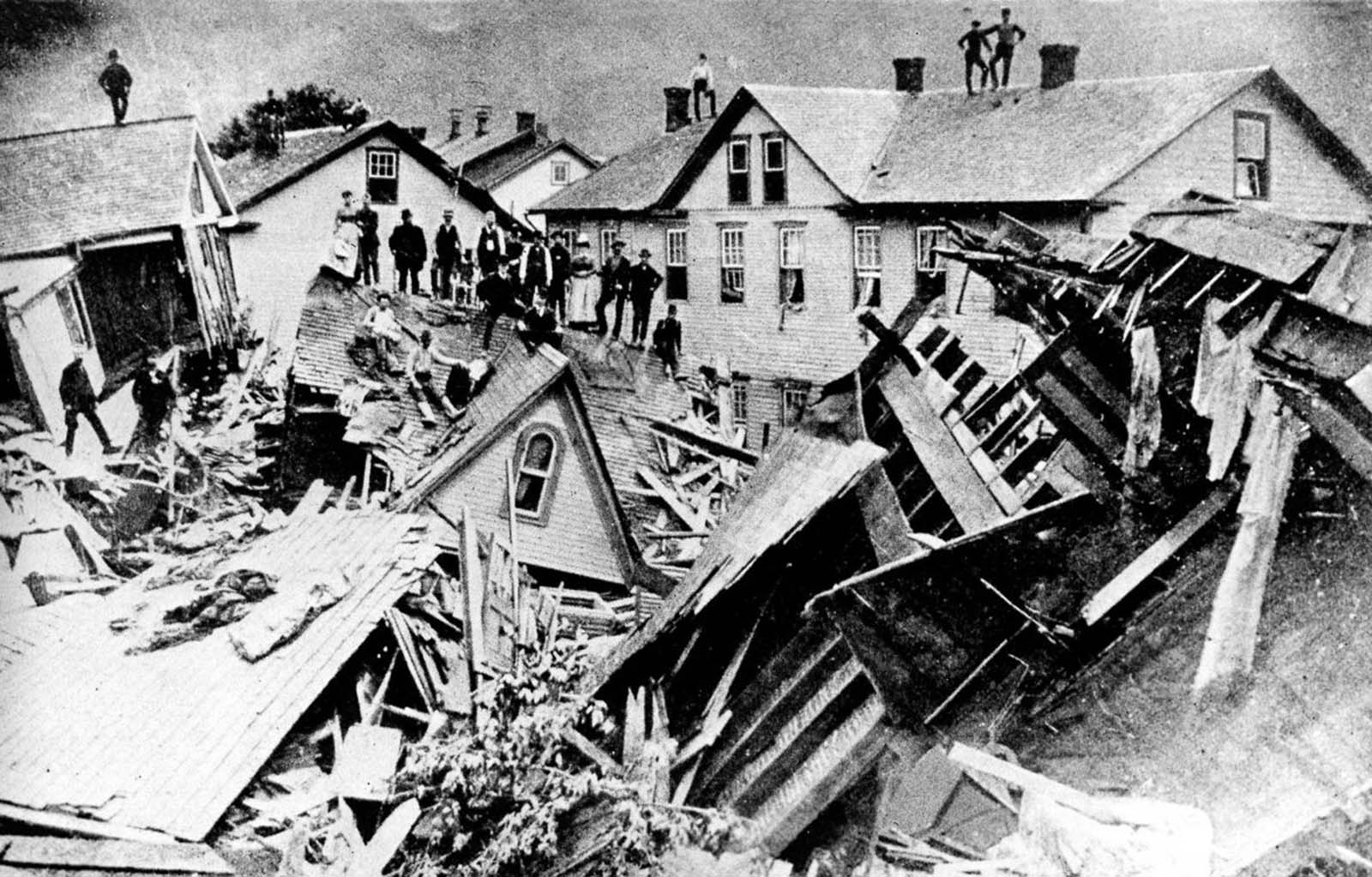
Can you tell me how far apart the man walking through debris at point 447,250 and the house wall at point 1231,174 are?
1167 cm

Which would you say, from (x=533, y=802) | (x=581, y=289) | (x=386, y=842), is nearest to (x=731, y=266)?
(x=581, y=289)

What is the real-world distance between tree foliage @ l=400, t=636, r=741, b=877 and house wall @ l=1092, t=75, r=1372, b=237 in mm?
13389

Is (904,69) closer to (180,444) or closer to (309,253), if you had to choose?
(309,253)

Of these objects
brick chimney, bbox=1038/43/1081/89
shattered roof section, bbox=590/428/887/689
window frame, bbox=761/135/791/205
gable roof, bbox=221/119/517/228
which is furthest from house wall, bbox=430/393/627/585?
gable roof, bbox=221/119/517/228

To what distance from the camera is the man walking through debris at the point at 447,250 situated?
18.6 meters

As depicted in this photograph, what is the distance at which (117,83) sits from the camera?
9484 millimetres

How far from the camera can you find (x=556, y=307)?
1984 centimetres

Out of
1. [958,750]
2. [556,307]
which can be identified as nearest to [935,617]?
[958,750]

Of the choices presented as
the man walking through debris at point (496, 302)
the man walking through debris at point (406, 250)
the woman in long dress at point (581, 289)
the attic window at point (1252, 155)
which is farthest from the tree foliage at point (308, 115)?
the attic window at point (1252, 155)

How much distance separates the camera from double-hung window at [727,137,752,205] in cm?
2281

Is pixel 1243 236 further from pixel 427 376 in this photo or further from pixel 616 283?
pixel 616 283

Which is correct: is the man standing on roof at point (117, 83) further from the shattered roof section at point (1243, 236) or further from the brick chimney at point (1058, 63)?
the brick chimney at point (1058, 63)

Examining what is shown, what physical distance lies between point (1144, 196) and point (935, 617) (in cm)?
1299

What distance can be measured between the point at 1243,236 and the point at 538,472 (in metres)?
9.74
